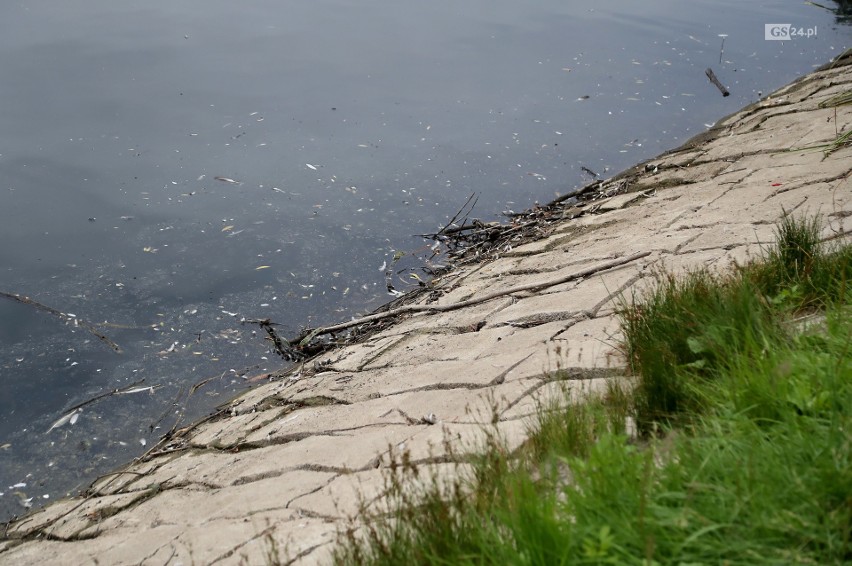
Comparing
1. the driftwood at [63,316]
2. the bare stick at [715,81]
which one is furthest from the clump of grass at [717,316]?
the bare stick at [715,81]

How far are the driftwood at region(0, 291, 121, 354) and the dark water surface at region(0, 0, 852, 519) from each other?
0.02 m

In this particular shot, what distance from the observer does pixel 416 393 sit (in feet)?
13.6

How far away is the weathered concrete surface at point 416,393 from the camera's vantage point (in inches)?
130

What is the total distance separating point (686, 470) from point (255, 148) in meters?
6.90

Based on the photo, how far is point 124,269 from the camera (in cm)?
671

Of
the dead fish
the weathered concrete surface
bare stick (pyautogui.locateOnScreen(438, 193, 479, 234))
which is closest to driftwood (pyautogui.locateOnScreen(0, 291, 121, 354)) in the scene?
the weathered concrete surface

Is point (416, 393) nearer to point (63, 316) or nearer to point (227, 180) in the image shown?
point (63, 316)

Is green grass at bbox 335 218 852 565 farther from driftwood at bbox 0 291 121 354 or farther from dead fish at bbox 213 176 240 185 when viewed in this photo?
dead fish at bbox 213 176 240 185

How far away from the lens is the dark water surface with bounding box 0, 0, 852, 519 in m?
5.86

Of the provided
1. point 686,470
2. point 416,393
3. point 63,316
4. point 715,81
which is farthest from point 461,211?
point 686,470

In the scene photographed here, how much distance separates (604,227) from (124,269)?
3575 mm

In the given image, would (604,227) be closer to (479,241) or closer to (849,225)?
(479,241)

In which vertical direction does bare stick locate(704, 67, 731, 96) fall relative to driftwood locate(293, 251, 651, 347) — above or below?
above

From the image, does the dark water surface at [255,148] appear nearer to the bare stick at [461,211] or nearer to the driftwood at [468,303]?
the bare stick at [461,211]
